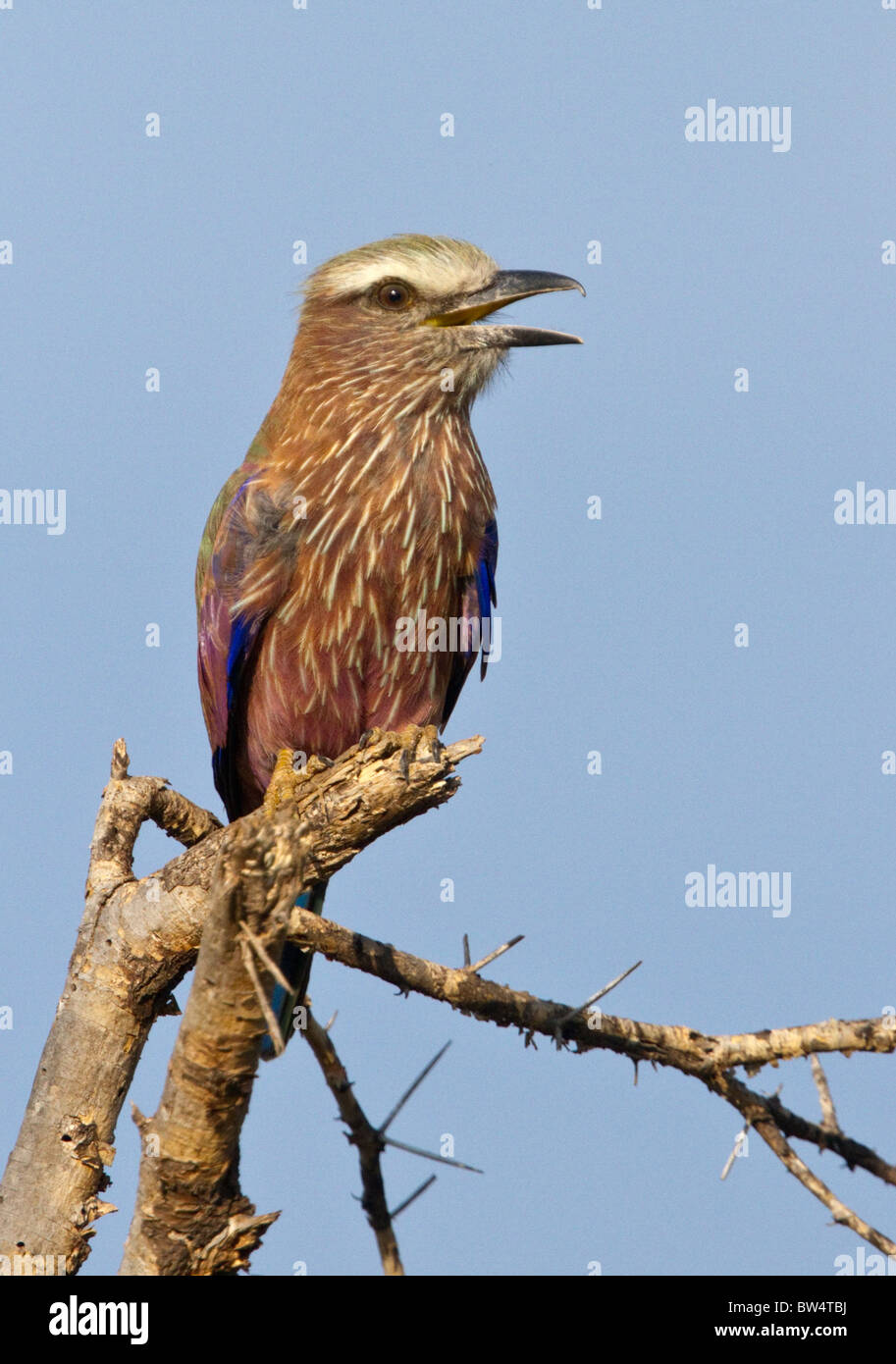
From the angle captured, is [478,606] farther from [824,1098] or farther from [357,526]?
[824,1098]

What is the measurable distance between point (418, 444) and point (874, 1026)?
300cm

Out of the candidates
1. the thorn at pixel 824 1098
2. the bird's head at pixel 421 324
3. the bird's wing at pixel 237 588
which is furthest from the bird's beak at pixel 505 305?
the thorn at pixel 824 1098

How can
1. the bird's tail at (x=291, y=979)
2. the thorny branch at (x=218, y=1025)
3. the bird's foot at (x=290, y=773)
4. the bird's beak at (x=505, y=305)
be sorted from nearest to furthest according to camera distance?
the thorny branch at (x=218, y=1025) → the bird's foot at (x=290, y=773) → the bird's tail at (x=291, y=979) → the bird's beak at (x=505, y=305)

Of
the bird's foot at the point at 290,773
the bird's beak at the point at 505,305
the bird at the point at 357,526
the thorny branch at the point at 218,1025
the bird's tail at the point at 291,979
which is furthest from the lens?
the bird's beak at the point at 505,305

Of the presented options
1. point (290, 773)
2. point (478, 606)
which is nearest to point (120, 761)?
point (290, 773)

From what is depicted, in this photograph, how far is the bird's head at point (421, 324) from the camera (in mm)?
6039

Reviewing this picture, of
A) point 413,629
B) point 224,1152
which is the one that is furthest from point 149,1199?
point 413,629

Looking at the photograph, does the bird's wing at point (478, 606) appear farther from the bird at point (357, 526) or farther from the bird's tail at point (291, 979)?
the bird's tail at point (291, 979)

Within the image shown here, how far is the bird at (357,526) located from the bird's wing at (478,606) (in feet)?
0.04
